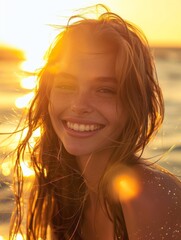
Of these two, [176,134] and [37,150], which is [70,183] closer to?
[37,150]

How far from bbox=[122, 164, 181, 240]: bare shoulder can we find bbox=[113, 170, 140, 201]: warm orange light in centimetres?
2

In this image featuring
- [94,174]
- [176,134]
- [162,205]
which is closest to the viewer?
[162,205]

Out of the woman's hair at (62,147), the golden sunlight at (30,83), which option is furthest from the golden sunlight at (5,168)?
the woman's hair at (62,147)

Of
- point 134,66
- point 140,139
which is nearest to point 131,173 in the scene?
point 140,139

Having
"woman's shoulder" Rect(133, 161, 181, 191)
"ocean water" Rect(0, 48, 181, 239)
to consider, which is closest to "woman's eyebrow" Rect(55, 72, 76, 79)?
"woman's shoulder" Rect(133, 161, 181, 191)

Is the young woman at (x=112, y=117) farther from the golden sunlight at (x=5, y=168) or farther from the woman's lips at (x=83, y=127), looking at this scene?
the golden sunlight at (x=5, y=168)

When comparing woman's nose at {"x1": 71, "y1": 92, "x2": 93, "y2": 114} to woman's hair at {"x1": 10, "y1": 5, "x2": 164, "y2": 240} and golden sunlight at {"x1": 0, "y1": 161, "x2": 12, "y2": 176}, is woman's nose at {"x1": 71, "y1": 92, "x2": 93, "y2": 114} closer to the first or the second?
woman's hair at {"x1": 10, "y1": 5, "x2": 164, "y2": 240}

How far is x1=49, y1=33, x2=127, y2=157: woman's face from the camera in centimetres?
312

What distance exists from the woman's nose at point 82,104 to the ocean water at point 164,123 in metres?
0.75

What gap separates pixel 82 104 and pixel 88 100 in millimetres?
36

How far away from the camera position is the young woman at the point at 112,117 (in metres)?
2.99

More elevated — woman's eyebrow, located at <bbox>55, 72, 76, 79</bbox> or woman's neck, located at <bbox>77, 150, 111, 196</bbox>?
woman's eyebrow, located at <bbox>55, 72, 76, 79</bbox>

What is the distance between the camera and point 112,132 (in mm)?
3164

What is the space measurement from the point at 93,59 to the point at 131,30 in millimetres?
263
